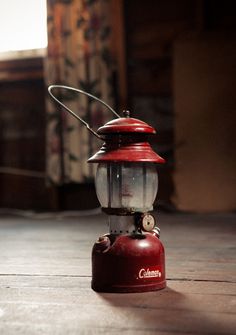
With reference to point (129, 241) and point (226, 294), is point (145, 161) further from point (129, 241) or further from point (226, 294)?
point (226, 294)

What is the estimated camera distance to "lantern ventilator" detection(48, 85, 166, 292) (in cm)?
119

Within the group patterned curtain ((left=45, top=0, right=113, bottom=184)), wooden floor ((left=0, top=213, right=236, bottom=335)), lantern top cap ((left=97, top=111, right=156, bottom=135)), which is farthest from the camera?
patterned curtain ((left=45, top=0, right=113, bottom=184))

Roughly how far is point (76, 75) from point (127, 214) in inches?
93.6

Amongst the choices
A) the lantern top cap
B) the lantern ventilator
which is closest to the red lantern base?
the lantern ventilator

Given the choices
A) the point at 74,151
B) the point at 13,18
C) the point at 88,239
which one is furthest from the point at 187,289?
the point at 13,18

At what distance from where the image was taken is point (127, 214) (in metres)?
1.22

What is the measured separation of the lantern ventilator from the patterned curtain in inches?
85.5

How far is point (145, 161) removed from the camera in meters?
1.18

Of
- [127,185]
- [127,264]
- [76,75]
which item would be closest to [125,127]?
[127,185]

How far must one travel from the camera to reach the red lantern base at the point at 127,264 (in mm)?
1192

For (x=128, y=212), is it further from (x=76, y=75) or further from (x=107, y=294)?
(x=76, y=75)

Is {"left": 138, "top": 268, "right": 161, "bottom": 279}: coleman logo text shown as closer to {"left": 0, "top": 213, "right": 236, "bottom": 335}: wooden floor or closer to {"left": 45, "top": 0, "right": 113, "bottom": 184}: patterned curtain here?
{"left": 0, "top": 213, "right": 236, "bottom": 335}: wooden floor

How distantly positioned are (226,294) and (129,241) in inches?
9.4

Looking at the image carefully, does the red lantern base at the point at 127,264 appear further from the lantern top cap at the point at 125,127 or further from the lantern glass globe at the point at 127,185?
the lantern top cap at the point at 125,127
